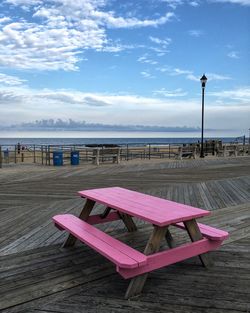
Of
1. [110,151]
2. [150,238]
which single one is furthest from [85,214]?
[110,151]

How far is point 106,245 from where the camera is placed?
10.7ft

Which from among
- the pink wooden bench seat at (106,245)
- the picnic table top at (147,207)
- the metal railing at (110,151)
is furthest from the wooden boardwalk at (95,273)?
the metal railing at (110,151)

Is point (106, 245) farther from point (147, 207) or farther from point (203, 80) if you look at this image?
point (203, 80)

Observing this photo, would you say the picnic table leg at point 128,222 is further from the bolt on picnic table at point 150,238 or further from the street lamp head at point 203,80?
the street lamp head at point 203,80

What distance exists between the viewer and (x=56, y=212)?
238 inches

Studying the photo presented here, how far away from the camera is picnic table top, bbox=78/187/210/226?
10.5ft

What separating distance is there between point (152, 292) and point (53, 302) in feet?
2.73

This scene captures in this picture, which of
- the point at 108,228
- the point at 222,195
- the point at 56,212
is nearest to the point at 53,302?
A: the point at 108,228

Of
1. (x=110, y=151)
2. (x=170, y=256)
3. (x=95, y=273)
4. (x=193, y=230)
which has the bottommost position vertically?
(x=95, y=273)

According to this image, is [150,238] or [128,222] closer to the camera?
[150,238]

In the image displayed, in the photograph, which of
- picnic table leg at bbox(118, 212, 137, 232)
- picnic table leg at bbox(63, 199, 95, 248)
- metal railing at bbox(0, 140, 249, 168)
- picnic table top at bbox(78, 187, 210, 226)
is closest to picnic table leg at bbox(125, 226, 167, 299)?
picnic table top at bbox(78, 187, 210, 226)

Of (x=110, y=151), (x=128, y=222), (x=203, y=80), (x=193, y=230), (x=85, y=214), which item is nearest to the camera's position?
(x=193, y=230)

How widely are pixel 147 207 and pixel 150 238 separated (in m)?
0.48

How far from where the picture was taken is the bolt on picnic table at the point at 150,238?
300 cm
